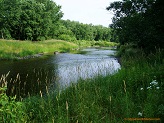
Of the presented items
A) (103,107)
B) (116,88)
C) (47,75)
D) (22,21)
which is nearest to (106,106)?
(103,107)

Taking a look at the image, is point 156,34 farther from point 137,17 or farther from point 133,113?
point 133,113

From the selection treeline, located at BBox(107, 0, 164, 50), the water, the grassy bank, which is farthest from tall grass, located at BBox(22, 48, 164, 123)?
treeline, located at BBox(107, 0, 164, 50)

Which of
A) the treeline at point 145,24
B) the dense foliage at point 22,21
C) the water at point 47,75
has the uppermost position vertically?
the dense foliage at point 22,21

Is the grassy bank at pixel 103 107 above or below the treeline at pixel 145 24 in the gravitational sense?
below

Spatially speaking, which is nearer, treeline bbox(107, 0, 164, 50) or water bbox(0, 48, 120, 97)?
water bbox(0, 48, 120, 97)

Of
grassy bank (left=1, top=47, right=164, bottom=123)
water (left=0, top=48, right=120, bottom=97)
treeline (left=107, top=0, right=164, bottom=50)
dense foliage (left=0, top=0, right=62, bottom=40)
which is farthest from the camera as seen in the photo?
dense foliage (left=0, top=0, right=62, bottom=40)

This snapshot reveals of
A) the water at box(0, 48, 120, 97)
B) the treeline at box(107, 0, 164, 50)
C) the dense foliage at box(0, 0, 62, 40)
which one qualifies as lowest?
the water at box(0, 48, 120, 97)

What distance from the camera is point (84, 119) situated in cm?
547

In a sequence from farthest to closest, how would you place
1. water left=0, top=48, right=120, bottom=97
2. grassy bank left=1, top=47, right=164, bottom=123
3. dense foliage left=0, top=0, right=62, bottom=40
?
dense foliage left=0, top=0, right=62, bottom=40 < water left=0, top=48, right=120, bottom=97 < grassy bank left=1, top=47, right=164, bottom=123

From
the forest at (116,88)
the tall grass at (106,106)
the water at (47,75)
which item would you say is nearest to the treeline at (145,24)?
the forest at (116,88)

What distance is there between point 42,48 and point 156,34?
95.3 ft

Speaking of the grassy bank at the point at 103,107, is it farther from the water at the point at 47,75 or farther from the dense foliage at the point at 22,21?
the dense foliage at the point at 22,21

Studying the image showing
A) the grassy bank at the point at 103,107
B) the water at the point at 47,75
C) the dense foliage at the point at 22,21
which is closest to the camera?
the grassy bank at the point at 103,107

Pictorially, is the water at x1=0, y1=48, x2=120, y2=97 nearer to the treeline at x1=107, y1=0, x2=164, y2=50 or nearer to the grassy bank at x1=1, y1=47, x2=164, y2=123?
the grassy bank at x1=1, y1=47, x2=164, y2=123
